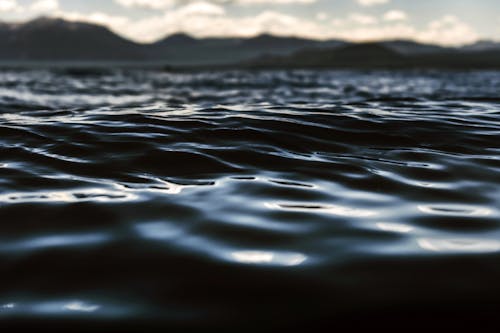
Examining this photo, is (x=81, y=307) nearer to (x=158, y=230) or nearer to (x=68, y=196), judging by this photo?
(x=158, y=230)

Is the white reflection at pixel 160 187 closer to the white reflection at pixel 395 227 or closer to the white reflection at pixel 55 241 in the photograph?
the white reflection at pixel 55 241

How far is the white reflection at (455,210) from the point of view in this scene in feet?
11.1

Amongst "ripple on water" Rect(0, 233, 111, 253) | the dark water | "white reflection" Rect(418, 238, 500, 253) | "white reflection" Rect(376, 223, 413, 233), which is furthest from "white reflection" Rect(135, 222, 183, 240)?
"white reflection" Rect(418, 238, 500, 253)

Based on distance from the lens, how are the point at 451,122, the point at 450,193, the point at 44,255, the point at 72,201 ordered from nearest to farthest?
the point at 44,255 < the point at 72,201 < the point at 450,193 < the point at 451,122

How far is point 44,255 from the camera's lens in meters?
2.64

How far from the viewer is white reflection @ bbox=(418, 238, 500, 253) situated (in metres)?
2.72

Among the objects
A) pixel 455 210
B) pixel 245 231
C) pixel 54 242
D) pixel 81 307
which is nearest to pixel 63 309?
pixel 81 307

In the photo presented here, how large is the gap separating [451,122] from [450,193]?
3733mm

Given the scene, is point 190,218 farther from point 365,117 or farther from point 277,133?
point 365,117

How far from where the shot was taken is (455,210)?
3.46m

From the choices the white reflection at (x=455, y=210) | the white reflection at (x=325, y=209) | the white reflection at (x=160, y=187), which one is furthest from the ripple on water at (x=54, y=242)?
the white reflection at (x=455, y=210)

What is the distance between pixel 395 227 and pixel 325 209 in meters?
0.51

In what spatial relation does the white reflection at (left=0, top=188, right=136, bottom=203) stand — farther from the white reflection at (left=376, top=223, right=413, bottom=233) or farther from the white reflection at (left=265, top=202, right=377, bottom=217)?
the white reflection at (left=376, top=223, right=413, bottom=233)

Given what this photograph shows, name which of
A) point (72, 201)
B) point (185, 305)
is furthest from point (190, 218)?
point (185, 305)
